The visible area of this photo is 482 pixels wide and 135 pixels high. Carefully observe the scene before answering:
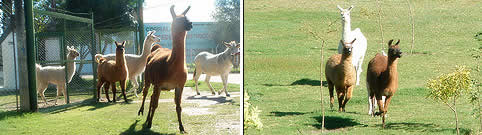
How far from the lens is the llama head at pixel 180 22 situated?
511cm

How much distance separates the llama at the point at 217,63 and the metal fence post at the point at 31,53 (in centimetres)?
203

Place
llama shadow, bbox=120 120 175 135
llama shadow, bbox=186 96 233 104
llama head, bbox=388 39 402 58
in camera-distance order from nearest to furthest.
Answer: llama head, bbox=388 39 402 58 → llama shadow, bbox=120 120 175 135 → llama shadow, bbox=186 96 233 104

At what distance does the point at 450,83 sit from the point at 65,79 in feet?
15.5

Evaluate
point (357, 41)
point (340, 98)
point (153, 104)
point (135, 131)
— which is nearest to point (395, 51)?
point (357, 41)

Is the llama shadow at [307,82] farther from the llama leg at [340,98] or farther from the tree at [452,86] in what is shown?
the tree at [452,86]

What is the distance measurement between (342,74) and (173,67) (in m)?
1.98

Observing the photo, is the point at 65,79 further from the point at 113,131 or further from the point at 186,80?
the point at 186,80

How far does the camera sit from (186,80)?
5.25 m

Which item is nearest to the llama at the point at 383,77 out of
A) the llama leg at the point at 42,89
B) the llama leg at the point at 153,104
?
the llama leg at the point at 153,104

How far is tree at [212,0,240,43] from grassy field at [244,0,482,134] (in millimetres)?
1129

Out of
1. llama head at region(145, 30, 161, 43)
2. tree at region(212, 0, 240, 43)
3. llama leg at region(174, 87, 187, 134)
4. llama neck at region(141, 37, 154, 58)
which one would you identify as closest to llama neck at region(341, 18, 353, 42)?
tree at region(212, 0, 240, 43)

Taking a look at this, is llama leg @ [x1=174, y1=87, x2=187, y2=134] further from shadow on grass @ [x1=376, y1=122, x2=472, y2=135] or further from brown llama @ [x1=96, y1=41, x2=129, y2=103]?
shadow on grass @ [x1=376, y1=122, x2=472, y2=135]

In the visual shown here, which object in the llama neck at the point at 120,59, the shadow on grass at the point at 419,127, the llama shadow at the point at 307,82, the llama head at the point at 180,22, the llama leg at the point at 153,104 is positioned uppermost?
the llama head at the point at 180,22

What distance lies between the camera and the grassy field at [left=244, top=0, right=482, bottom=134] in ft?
17.8
